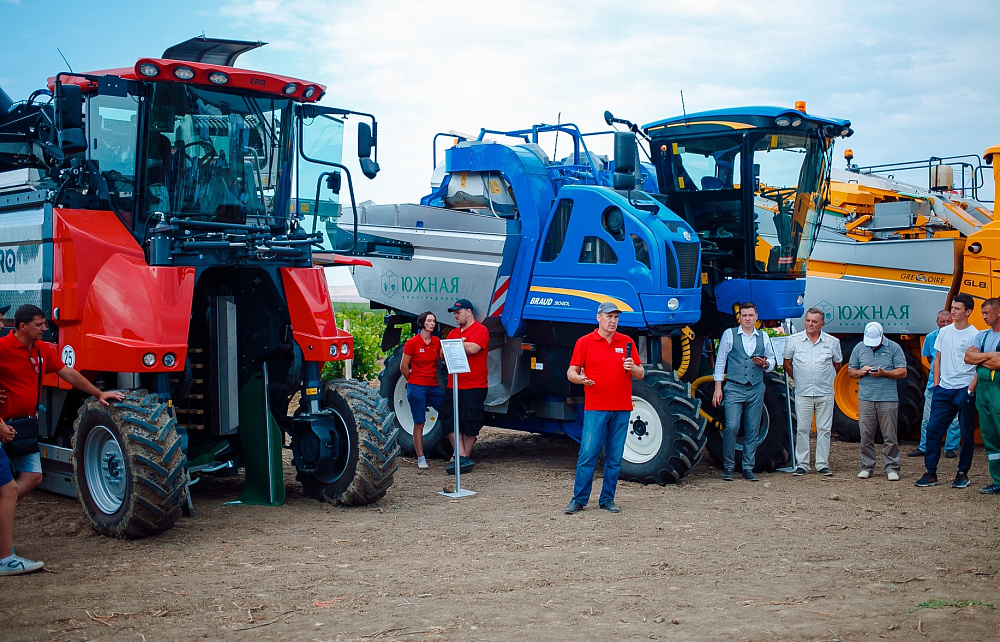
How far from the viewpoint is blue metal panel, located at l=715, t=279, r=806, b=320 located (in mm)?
10883

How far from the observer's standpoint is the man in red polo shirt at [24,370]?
641 cm

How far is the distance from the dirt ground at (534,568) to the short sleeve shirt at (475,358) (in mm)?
1416

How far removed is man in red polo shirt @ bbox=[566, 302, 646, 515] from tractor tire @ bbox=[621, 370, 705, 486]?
1.00 m

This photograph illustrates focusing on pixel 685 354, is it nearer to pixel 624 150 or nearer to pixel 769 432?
pixel 769 432

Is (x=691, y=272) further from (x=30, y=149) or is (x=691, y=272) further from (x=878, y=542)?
(x=30, y=149)

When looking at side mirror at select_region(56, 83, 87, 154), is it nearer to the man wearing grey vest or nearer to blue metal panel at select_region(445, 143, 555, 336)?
blue metal panel at select_region(445, 143, 555, 336)

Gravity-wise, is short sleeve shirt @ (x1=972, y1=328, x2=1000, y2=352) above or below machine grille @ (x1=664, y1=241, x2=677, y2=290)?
below

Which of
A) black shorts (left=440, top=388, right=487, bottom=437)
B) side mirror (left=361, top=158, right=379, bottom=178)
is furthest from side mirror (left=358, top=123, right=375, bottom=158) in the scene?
black shorts (left=440, top=388, right=487, bottom=437)

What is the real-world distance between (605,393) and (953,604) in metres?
3.18

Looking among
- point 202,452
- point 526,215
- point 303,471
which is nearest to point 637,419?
point 526,215

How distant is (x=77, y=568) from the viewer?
6.39 metres

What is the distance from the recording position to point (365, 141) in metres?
8.30

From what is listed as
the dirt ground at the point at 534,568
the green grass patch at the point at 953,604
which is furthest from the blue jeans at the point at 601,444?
the green grass patch at the point at 953,604

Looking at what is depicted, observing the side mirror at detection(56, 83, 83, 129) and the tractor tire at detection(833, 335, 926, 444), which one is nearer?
the side mirror at detection(56, 83, 83, 129)
